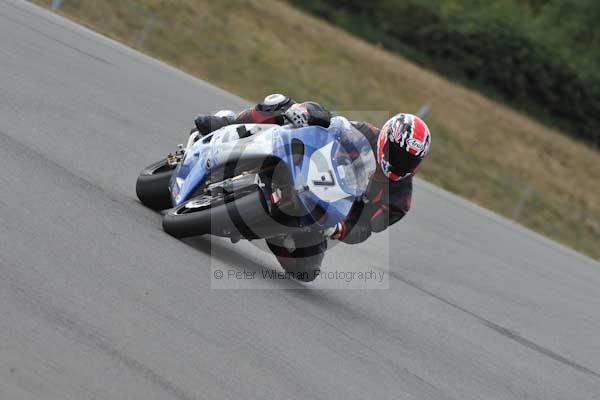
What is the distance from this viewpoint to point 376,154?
746 centimetres

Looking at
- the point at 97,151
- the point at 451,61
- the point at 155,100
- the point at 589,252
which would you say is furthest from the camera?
the point at 451,61

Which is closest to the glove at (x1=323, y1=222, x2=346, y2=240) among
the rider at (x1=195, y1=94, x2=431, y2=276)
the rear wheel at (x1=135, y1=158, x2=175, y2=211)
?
the rider at (x1=195, y1=94, x2=431, y2=276)

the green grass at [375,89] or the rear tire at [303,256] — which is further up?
the rear tire at [303,256]

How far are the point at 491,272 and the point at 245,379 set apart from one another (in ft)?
24.2

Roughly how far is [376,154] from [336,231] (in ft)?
2.10

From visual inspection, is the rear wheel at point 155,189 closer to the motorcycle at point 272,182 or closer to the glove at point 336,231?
the motorcycle at point 272,182

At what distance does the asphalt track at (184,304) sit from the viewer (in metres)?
4.94

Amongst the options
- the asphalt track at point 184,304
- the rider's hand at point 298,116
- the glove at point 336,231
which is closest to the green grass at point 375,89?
the asphalt track at point 184,304

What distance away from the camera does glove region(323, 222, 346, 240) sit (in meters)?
7.29

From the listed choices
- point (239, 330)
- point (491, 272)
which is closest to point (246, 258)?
point (239, 330)

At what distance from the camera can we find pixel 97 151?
9453 millimetres

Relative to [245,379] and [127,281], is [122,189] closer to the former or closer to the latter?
[127,281]

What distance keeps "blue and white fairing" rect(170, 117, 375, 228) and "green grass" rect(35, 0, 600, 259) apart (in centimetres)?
1216

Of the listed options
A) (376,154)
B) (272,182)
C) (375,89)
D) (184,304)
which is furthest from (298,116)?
(375,89)
